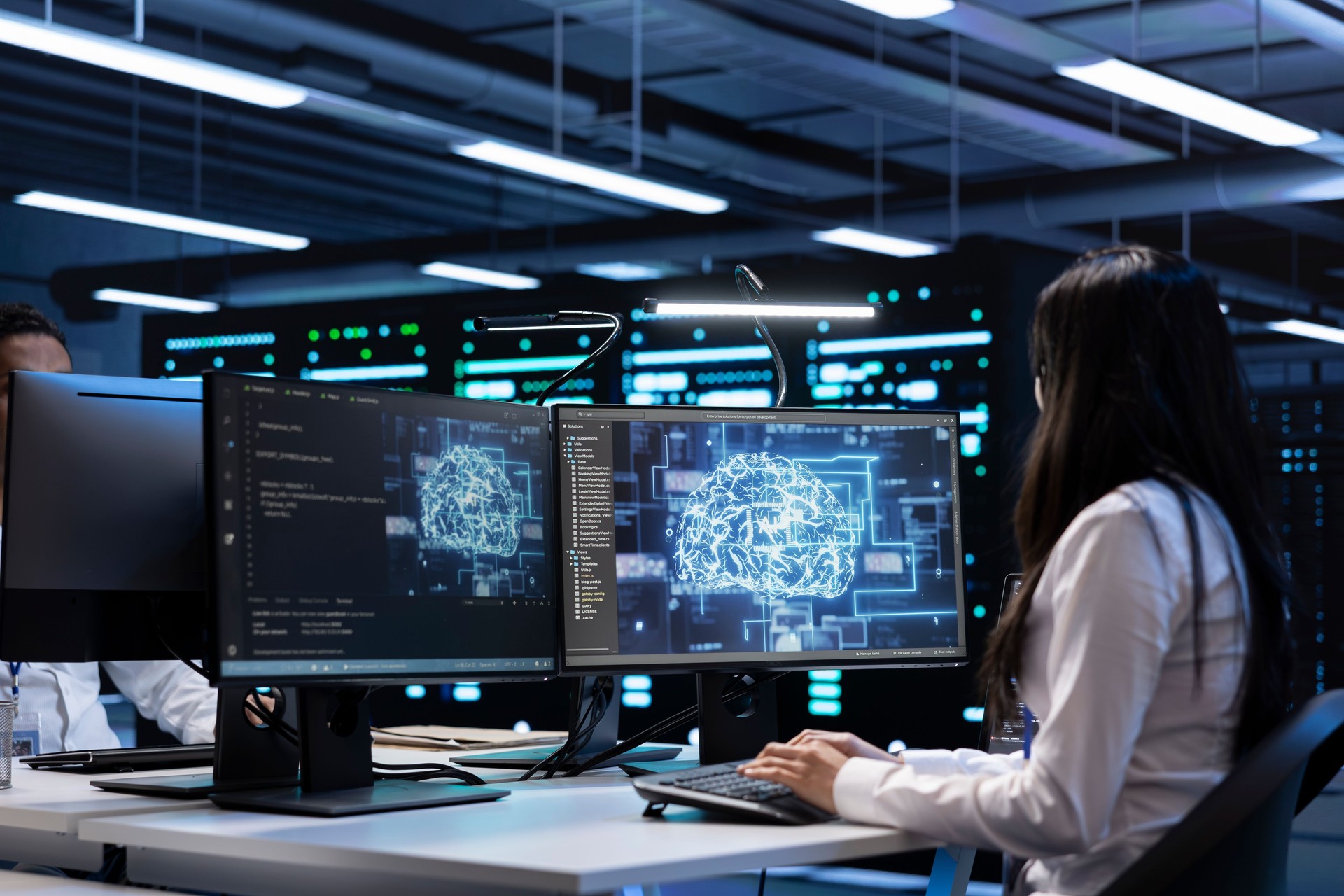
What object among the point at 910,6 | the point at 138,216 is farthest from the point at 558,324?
the point at 138,216

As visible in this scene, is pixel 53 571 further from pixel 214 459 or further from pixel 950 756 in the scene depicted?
pixel 950 756

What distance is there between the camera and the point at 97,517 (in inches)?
79.7

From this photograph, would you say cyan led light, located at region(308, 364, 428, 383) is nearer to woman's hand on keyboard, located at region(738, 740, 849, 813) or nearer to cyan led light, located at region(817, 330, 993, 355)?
cyan led light, located at region(817, 330, 993, 355)

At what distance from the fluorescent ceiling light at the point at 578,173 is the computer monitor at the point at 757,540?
9.78 ft

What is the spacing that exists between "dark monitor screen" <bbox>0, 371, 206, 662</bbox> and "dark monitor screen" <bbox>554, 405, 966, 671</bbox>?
54 centimetres

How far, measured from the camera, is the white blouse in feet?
4.81

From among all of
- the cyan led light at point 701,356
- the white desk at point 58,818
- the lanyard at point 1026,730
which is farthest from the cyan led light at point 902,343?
the white desk at point 58,818

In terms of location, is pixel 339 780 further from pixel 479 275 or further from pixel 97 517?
pixel 479 275

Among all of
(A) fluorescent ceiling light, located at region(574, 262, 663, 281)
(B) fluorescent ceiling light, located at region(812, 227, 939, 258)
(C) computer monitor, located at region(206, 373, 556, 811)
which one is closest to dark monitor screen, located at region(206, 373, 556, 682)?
(C) computer monitor, located at region(206, 373, 556, 811)

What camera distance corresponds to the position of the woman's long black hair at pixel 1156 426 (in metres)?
1.59

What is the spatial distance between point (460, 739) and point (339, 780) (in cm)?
82

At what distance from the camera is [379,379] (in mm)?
5859

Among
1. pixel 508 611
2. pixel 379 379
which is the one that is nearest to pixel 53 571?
pixel 508 611

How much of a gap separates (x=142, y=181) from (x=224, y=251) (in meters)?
0.71
